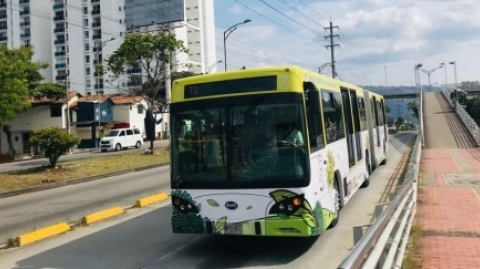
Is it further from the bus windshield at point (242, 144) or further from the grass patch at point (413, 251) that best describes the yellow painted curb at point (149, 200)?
the grass patch at point (413, 251)

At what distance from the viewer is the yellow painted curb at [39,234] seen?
9.28 meters

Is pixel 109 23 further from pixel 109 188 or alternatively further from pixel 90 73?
pixel 109 188

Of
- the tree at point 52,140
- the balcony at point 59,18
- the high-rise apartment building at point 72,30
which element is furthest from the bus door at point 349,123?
the balcony at point 59,18

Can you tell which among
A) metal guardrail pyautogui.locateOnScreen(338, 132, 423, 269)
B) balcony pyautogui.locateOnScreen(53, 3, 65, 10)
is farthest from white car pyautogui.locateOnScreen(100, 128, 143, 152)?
balcony pyautogui.locateOnScreen(53, 3, 65, 10)

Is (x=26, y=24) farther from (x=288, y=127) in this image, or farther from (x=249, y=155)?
(x=288, y=127)

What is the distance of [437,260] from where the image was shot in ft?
22.1

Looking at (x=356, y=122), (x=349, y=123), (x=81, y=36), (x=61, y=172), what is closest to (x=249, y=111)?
(x=349, y=123)

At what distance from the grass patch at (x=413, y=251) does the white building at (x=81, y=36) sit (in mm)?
103772

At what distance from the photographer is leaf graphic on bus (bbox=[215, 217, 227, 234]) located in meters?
7.30

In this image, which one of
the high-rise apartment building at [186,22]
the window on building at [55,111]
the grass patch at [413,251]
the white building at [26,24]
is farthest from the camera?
the white building at [26,24]

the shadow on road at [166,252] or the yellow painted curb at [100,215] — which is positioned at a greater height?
the yellow painted curb at [100,215]

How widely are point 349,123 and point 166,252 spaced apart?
577 centimetres

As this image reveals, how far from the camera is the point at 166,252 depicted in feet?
26.5

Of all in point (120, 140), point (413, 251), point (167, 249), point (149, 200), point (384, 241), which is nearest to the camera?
point (384, 241)
